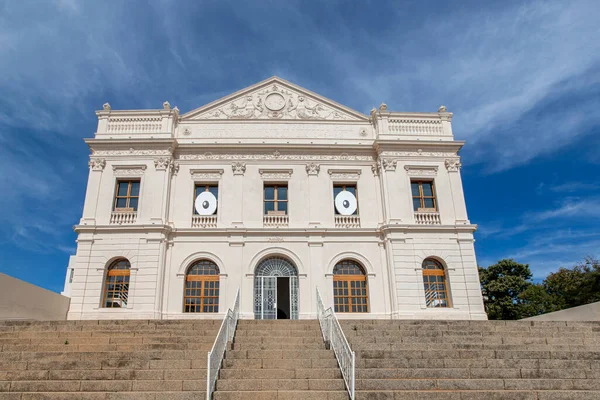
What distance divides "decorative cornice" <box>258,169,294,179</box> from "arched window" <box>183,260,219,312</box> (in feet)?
13.7

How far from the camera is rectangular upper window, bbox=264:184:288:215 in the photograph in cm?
1716

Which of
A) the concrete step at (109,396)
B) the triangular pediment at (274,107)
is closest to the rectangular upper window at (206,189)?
the triangular pediment at (274,107)

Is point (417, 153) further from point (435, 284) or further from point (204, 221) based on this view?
point (204, 221)

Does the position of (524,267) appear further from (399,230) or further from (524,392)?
(524,392)

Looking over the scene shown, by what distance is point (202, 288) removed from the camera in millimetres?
15969

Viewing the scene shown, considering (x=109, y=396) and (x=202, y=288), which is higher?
(x=202, y=288)

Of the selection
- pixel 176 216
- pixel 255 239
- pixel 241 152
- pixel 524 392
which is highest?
pixel 241 152

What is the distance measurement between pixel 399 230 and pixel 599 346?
25.1ft

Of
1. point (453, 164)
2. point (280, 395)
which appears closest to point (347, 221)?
point (453, 164)

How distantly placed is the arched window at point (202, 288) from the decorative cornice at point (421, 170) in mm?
8801

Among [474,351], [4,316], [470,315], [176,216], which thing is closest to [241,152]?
[176,216]

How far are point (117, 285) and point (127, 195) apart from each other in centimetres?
362

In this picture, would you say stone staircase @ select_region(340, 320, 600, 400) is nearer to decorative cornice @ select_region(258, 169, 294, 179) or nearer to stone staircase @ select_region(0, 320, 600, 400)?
stone staircase @ select_region(0, 320, 600, 400)

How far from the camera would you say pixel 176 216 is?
16.8 metres
